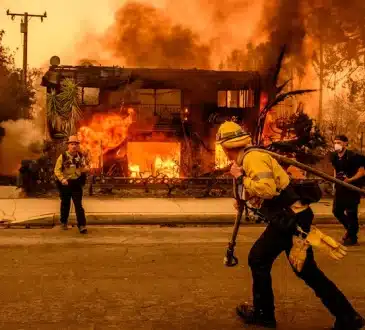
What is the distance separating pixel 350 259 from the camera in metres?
7.12

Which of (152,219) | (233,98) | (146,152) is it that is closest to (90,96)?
(146,152)

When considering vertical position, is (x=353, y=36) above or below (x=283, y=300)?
above

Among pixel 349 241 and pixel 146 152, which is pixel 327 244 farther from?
pixel 146 152

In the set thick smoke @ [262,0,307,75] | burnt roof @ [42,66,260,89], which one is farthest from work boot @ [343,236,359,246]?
thick smoke @ [262,0,307,75]

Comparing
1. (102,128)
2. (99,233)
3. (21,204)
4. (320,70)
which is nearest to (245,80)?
(102,128)

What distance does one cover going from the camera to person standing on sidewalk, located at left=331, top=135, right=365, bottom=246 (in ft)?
26.7

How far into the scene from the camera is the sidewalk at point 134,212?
35.0 ft

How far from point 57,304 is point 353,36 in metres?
26.1

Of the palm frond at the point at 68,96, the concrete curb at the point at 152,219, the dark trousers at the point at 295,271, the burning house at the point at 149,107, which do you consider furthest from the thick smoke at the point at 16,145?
the dark trousers at the point at 295,271

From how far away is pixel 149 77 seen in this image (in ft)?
67.4

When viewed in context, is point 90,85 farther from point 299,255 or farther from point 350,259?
point 299,255

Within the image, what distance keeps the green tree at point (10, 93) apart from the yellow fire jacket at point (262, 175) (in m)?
23.5

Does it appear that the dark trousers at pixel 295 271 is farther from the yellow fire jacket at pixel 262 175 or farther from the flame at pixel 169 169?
the flame at pixel 169 169

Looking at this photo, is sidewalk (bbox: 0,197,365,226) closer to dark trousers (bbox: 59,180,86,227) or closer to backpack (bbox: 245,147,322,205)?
dark trousers (bbox: 59,180,86,227)
